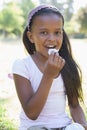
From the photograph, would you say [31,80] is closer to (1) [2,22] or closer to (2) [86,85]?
(2) [86,85]

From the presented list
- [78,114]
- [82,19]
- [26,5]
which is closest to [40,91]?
[78,114]

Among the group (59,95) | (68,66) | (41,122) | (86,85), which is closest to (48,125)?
(41,122)

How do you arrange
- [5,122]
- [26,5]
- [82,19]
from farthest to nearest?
[26,5] < [82,19] < [5,122]

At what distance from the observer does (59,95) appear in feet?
9.07

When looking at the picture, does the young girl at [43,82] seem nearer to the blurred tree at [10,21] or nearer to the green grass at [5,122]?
the green grass at [5,122]

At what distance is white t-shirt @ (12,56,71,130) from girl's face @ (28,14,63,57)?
0.15m

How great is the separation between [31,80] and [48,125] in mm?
331

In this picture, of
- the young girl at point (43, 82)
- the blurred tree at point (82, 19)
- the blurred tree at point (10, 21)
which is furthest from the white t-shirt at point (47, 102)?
the blurred tree at point (10, 21)

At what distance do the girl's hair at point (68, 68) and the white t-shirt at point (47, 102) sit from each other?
3.6 inches

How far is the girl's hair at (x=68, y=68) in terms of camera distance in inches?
108

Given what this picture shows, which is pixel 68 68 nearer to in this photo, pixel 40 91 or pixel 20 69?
pixel 20 69

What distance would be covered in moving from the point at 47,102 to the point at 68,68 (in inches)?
13.9

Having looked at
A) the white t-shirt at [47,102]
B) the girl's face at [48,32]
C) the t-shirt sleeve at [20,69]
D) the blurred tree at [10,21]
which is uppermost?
the girl's face at [48,32]

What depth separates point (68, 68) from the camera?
2.92 meters
